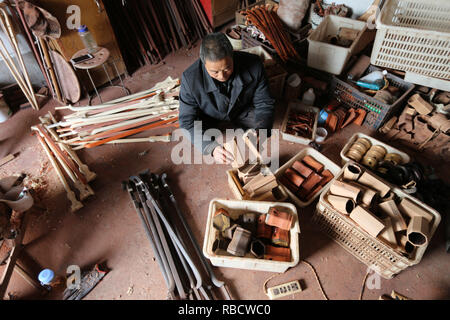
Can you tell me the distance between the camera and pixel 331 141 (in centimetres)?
303

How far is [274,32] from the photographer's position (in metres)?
3.38

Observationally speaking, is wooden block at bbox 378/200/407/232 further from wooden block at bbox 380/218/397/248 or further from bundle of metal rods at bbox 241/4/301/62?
bundle of metal rods at bbox 241/4/301/62

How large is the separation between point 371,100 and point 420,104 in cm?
47

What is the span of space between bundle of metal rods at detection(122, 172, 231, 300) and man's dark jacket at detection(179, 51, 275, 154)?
61 centimetres

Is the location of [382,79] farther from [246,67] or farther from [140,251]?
[140,251]

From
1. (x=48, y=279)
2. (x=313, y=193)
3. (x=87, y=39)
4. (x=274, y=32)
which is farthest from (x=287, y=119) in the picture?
(x=48, y=279)

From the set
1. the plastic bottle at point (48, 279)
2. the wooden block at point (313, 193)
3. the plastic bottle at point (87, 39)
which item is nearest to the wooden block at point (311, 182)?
the wooden block at point (313, 193)

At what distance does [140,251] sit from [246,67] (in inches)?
72.3

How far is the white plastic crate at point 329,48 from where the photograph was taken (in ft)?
9.87

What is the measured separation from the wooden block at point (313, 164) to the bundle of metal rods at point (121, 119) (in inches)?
59.8

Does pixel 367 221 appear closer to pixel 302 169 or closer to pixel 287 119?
pixel 302 169

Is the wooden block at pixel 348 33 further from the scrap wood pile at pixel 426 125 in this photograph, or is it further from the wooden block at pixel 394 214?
the wooden block at pixel 394 214

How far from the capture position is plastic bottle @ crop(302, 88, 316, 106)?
311 centimetres

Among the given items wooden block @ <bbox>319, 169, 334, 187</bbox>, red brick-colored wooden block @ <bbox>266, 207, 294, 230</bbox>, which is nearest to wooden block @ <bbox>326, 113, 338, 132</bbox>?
wooden block @ <bbox>319, 169, 334, 187</bbox>
